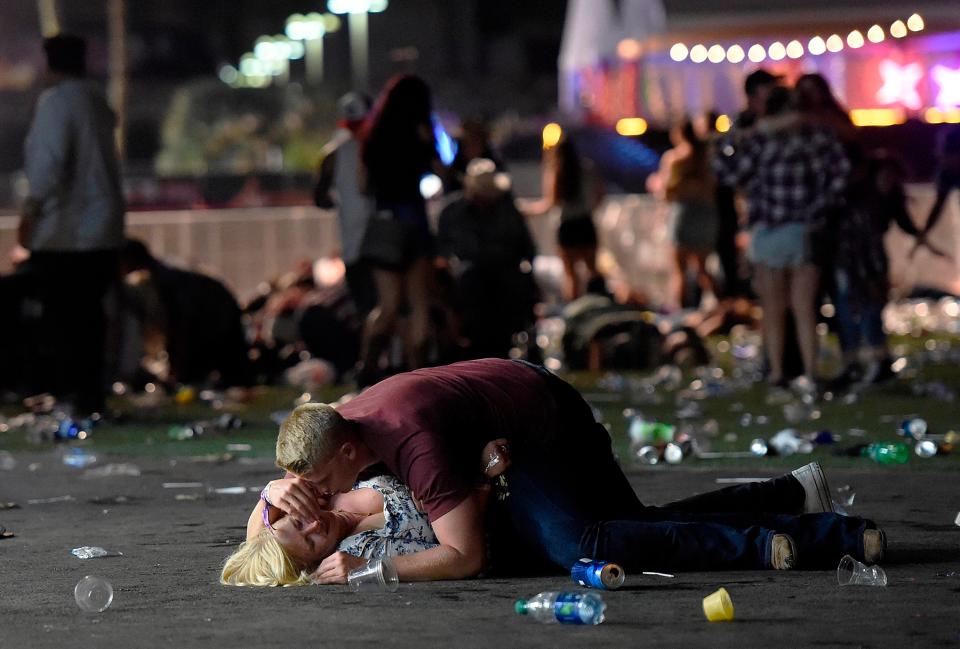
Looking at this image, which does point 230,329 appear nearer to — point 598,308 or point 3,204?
point 598,308

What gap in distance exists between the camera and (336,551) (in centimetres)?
600

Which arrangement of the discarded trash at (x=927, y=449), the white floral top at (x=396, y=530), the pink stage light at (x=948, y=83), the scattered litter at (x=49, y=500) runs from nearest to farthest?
the white floral top at (x=396, y=530) < the scattered litter at (x=49, y=500) < the discarded trash at (x=927, y=449) < the pink stage light at (x=948, y=83)

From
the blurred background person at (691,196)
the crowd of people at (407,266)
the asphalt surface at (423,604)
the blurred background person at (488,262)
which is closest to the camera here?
the asphalt surface at (423,604)

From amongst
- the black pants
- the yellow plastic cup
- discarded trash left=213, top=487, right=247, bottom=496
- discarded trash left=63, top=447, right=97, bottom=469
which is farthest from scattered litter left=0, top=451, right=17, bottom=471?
the yellow plastic cup

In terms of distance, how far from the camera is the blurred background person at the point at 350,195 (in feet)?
43.3

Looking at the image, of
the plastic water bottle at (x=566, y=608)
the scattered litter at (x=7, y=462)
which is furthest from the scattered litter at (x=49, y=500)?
the plastic water bottle at (x=566, y=608)

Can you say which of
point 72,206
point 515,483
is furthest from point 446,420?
point 72,206

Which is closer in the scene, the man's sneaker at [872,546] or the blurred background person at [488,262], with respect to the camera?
the man's sneaker at [872,546]

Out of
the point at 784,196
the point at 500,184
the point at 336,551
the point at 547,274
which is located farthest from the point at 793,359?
the point at 336,551

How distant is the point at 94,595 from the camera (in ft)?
18.7

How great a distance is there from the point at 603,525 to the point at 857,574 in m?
0.79

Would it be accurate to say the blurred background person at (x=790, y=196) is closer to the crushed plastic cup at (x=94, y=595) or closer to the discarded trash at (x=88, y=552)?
the discarded trash at (x=88, y=552)

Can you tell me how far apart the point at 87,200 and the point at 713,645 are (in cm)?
736

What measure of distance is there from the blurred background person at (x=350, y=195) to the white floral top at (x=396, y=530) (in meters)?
7.23
